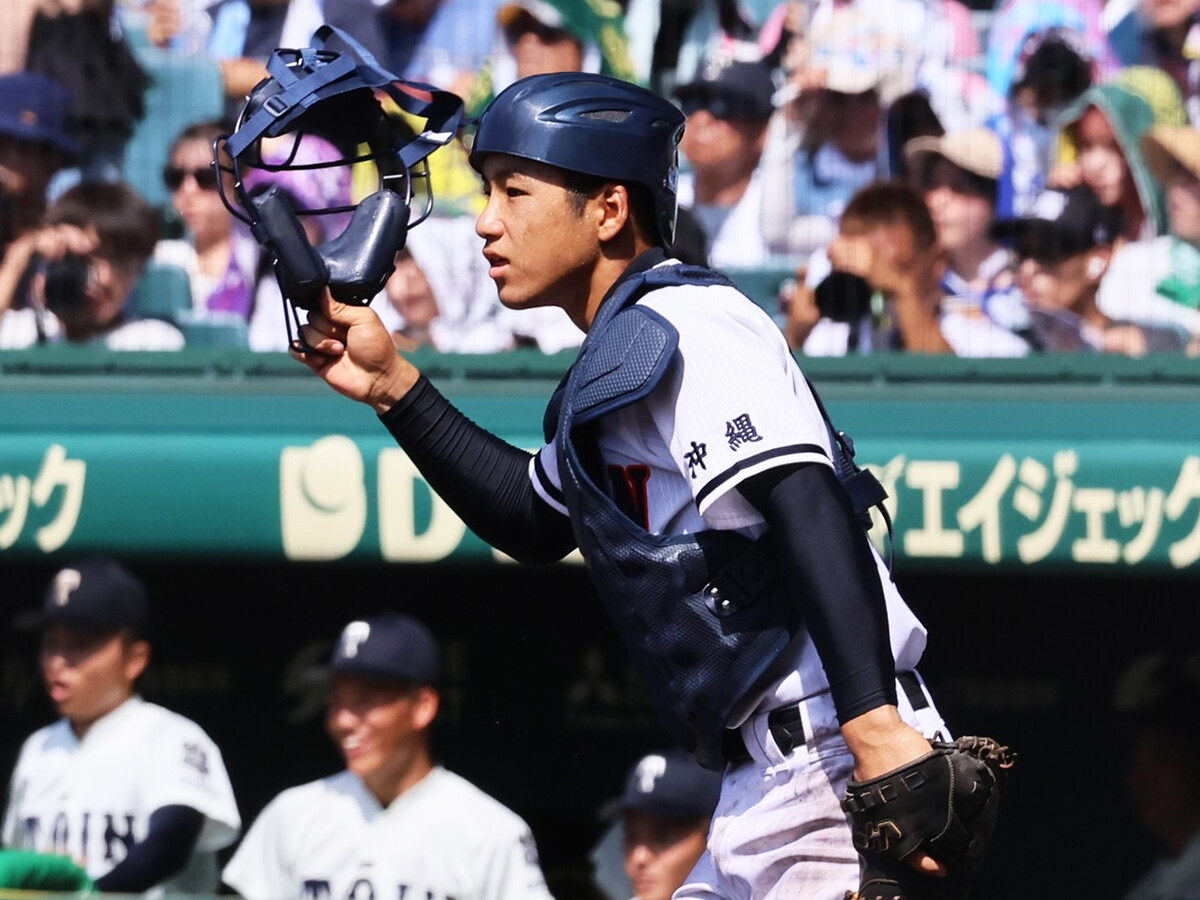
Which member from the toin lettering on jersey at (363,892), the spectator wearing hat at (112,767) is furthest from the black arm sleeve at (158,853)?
the toin lettering on jersey at (363,892)

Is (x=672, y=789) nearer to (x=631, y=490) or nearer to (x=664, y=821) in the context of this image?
(x=664, y=821)

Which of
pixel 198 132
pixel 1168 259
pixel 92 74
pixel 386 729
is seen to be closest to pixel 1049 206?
pixel 1168 259

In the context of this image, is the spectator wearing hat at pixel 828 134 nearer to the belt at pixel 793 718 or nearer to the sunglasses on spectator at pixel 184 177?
the sunglasses on spectator at pixel 184 177

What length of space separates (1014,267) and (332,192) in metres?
1.72

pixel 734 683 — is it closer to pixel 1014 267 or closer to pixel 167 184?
pixel 1014 267

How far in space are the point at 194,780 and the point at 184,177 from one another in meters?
1.55

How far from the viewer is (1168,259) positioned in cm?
472

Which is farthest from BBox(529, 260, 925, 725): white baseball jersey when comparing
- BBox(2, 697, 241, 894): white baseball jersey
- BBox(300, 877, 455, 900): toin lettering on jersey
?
BBox(2, 697, 241, 894): white baseball jersey

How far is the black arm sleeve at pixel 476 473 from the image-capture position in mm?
2477

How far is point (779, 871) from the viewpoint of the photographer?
2.17 metres

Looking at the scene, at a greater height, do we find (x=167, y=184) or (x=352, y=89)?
(x=167, y=184)

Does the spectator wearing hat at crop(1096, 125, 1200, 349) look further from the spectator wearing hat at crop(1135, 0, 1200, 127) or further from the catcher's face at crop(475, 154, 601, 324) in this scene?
the catcher's face at crop(475, 154, 601, 324)

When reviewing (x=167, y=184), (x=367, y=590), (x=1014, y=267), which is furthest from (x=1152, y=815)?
(x=167, y=184)

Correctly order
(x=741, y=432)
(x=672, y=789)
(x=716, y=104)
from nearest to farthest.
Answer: (x=741, y=432), (x=672, y=789), (x=716, y=104)
